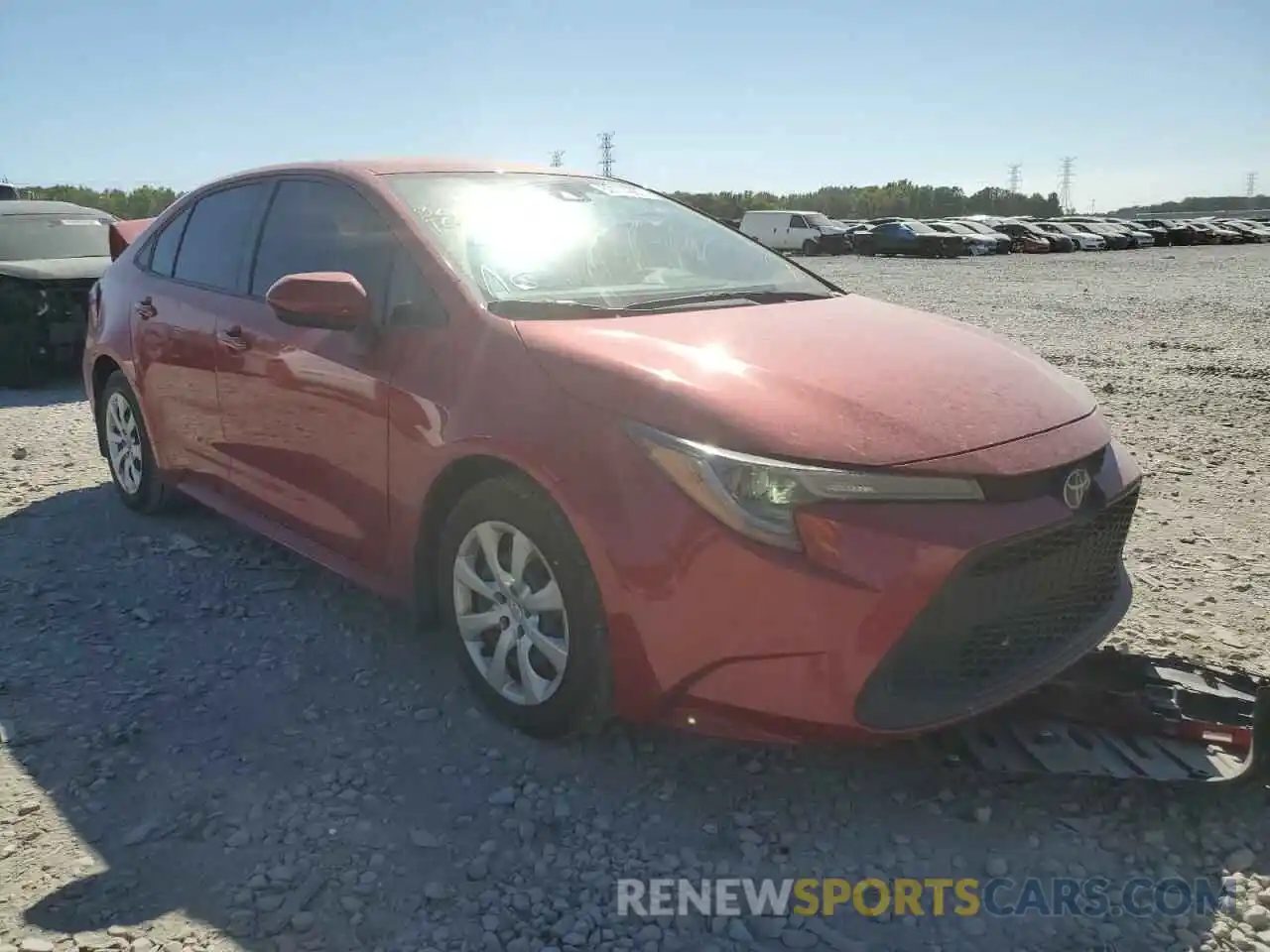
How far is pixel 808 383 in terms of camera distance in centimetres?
264

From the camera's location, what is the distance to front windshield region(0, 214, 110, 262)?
8586 mm

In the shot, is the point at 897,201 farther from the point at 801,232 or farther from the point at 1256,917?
the point at 1256,917

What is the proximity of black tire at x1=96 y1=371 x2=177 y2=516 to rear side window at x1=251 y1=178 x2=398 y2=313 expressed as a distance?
1.33 metres

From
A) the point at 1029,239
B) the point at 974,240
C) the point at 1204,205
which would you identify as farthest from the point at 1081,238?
the point at 1204,205

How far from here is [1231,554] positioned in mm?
4375

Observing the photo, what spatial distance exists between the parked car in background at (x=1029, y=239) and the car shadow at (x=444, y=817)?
38.5 metres

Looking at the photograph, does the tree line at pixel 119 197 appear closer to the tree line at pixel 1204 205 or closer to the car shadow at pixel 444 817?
the car shadow at pixel 444 817

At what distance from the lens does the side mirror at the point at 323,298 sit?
315 centimetres

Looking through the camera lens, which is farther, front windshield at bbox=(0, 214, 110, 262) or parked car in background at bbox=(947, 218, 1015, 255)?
parked car in background at bbox=(947, 218, 1015, 255)

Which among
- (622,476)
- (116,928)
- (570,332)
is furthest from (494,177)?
(116,928)

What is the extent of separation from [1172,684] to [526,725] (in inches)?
72.1

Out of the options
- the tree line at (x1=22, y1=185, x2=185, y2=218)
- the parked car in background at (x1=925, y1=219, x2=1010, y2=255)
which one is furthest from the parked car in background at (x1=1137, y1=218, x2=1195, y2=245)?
the tree line at (x1=22, y1=185, x2=185, y2=218)

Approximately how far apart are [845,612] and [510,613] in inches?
40.6

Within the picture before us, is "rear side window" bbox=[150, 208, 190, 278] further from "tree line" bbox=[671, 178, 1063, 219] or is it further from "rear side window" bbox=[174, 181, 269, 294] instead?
"tree line" bbox=[671, 178, 1063, 219]
